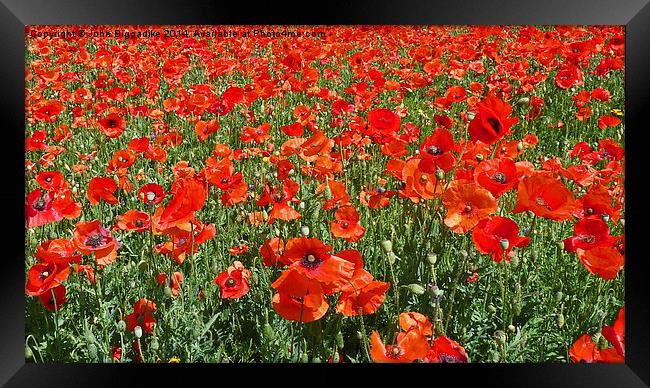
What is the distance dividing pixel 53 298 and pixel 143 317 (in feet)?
1.03

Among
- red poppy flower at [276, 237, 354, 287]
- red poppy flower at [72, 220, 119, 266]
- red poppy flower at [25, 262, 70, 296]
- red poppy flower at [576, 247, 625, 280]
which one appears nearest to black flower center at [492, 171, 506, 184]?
red poppy flower at [576, 247, 625, 280]

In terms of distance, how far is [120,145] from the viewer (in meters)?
2.30

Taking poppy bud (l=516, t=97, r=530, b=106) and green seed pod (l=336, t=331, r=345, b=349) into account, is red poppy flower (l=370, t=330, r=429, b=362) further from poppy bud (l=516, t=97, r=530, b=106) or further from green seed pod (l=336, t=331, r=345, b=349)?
poppy bud (l=516, t=97, r=530, b=106)

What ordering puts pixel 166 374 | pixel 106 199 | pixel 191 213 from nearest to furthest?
pixel 191 213 < pixel 166 374 < pixel 106 199

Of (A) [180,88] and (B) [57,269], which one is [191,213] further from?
(A) [180,88]

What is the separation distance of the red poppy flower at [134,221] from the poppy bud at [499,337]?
1207 mm

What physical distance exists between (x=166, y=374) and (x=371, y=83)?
54.0 inches

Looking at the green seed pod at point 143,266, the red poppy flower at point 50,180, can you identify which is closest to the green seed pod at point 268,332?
the green seed pod at point 143,266

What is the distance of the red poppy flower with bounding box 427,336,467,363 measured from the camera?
1702 millimetres

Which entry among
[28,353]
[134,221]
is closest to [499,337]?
[134,221]

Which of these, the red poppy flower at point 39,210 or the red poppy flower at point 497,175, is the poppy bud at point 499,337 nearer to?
the red poppy flower at point 497,175

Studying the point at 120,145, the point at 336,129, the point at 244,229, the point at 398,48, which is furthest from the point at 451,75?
the point at 120,145

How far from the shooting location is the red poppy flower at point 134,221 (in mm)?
1994

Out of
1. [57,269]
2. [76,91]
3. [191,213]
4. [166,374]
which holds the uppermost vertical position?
[76,91]
